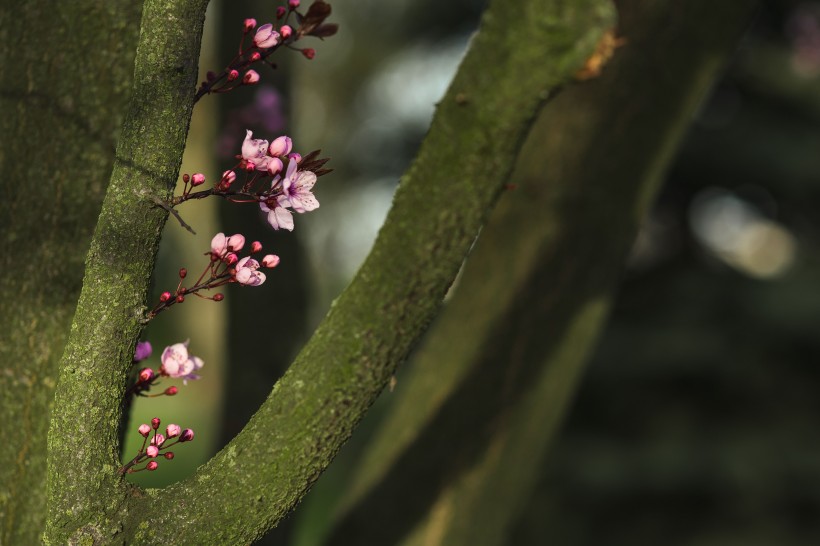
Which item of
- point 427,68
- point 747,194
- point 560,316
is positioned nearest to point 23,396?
point 560,316

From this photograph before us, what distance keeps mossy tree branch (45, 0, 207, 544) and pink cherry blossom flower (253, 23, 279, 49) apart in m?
0.11

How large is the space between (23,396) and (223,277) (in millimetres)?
689

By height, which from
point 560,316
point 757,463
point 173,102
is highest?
point 173,102

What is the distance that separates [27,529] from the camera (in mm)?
2008

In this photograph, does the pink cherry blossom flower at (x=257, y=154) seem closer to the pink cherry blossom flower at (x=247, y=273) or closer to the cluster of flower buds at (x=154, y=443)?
the pink cherry blossom flower at (x=247, y=273)

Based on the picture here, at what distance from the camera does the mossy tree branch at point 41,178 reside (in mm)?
1992

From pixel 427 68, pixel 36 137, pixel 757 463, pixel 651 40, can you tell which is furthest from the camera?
pixel 427 68

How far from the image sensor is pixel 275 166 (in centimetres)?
157

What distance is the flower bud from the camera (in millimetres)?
1566

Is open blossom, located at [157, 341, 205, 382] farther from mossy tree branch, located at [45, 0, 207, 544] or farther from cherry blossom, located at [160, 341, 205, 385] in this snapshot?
mossy tree branch, located at [45, 0, 207, 544]

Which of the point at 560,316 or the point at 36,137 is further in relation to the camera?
the point at 560,316

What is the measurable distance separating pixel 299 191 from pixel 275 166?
0.06 meters

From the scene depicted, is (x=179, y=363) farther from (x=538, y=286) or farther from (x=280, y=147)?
(x=538, y=286)

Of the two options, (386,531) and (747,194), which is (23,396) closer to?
(386,531)
